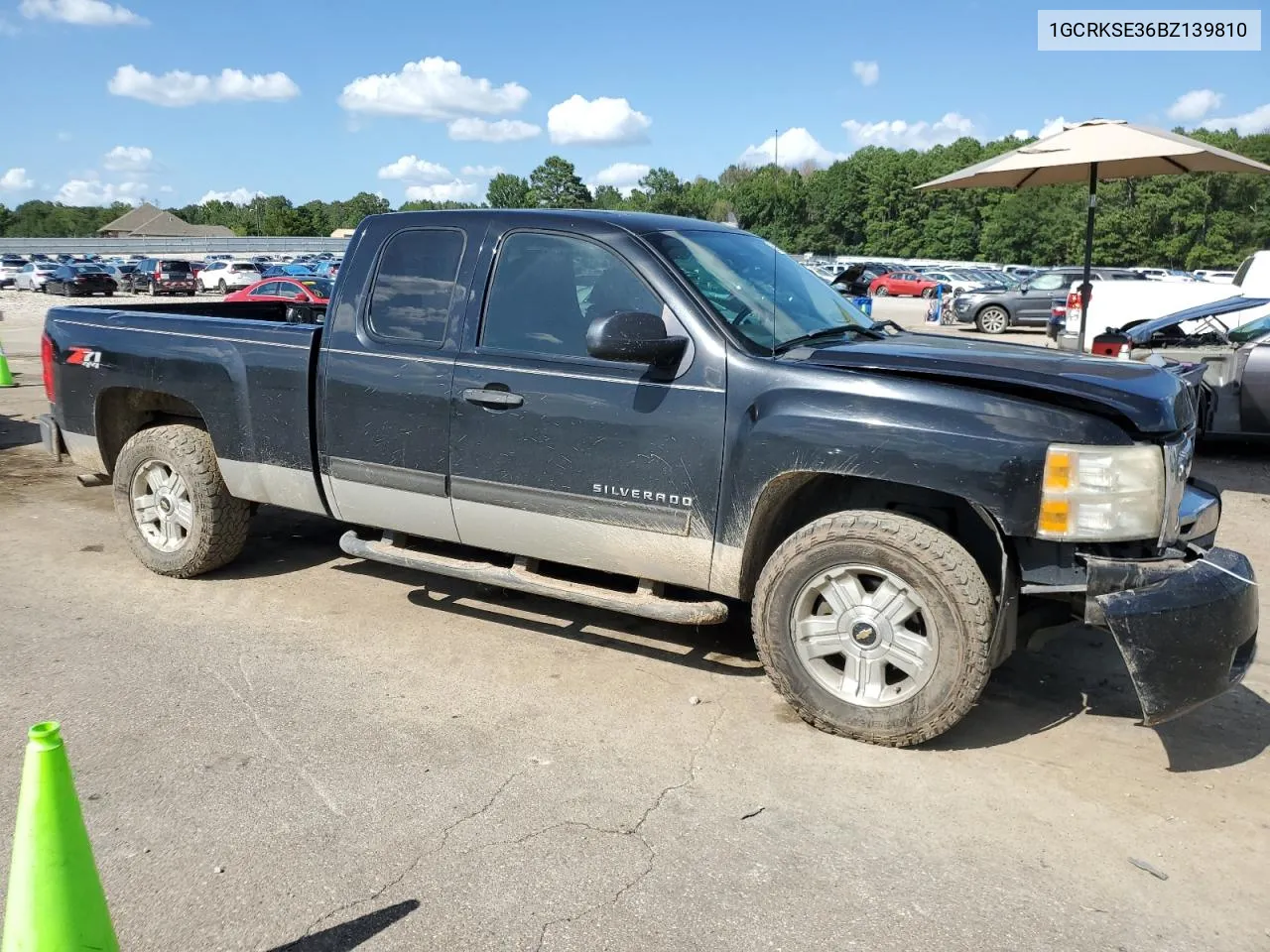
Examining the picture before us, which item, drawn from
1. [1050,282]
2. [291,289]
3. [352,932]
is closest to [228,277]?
[291,289]

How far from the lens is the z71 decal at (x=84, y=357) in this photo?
5.87 m

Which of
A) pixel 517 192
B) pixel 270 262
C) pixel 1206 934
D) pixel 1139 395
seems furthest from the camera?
pixel 517 192

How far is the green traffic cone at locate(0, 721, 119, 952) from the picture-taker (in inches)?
93.7

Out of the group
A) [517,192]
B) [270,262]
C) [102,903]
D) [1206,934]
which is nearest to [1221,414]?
[1206,934]

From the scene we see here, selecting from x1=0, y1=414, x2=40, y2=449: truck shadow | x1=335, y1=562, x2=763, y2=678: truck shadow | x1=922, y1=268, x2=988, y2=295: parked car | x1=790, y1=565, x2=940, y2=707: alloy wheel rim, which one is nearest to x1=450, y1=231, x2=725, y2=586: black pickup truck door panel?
x1=790, y1=565, x2=940, y2=707: alloy wheel rim

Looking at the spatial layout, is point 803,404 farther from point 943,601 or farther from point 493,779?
point 493,779

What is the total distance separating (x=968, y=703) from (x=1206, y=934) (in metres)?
1.06

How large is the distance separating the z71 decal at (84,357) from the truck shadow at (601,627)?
2.09m

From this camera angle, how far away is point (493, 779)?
143 inches

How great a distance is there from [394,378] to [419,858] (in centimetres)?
234

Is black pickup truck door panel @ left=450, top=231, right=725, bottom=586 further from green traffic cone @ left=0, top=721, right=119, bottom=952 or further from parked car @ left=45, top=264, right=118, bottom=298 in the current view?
parked car @ left=45, top=264, right=118, bottom=298

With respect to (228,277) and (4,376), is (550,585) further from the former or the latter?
(228,277)

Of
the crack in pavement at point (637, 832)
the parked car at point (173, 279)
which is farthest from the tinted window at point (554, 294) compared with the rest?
the parked car at point (173, 279)

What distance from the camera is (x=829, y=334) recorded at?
15.0ft
